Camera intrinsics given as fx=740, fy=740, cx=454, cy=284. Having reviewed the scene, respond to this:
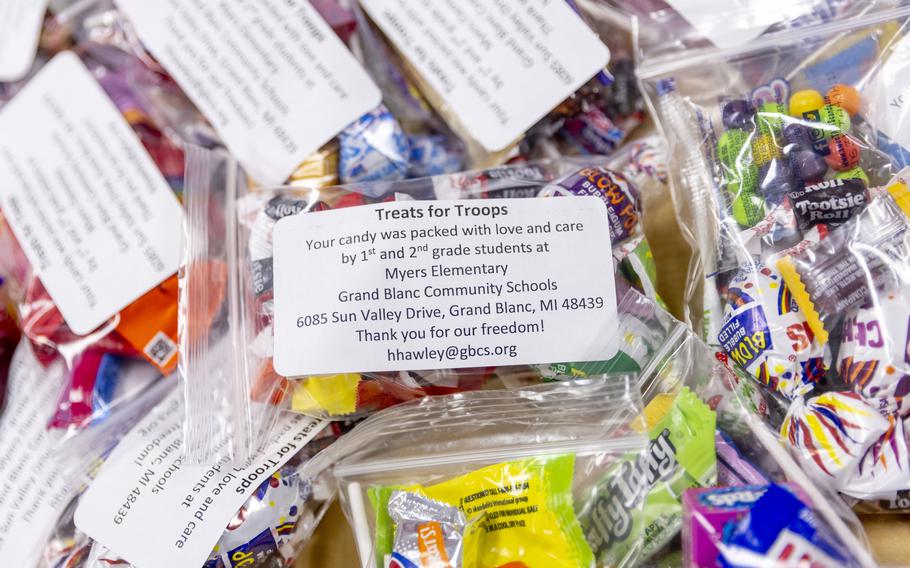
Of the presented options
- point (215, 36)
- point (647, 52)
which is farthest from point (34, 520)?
point (647, 52)

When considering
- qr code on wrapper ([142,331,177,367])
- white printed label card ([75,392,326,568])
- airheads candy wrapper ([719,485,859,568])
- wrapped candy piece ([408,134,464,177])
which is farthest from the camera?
wrapped candy piece ([408,134,464,177])

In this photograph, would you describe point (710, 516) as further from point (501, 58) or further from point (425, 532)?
point (501, 58)

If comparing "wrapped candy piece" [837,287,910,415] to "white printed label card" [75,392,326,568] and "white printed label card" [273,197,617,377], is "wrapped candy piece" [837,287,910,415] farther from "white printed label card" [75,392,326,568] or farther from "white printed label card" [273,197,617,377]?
"white printed label card" [75,392,326,568]

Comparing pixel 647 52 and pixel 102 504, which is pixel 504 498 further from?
pixel 647 52

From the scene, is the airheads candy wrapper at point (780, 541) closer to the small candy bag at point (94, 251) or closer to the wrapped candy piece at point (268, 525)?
the wrapped candy piece at point (268, 525)

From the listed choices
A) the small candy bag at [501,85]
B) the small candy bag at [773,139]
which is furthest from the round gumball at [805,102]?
the small candy bag at [501,85]

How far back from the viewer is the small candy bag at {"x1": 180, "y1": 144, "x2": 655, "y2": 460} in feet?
3.09

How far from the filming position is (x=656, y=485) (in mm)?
851

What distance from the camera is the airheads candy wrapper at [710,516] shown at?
695 mm

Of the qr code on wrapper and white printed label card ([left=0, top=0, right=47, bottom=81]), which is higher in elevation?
white printed label card ([left=0, top=0, right=47, bottom=81])

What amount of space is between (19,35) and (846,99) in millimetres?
1396

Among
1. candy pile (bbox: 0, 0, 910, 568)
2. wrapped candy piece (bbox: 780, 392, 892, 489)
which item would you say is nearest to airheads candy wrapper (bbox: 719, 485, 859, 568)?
candy pile (bbox: 0, 0, 910, 568)

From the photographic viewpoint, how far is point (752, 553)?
0.67 metres

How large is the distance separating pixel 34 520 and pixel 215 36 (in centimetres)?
78
